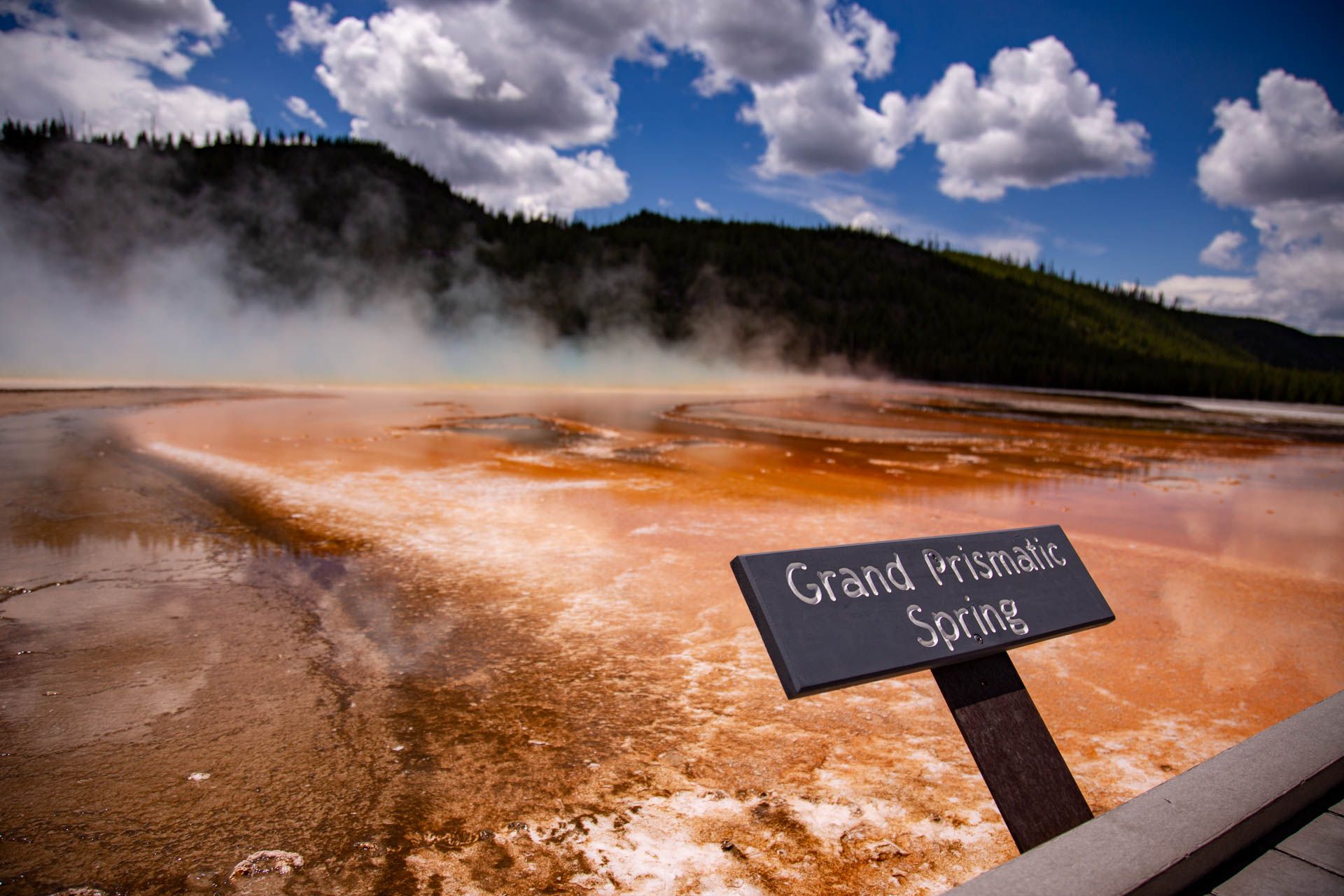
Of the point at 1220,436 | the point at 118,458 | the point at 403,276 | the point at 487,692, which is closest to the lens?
the point at 487,692

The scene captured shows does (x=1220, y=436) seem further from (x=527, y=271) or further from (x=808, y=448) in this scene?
(x=527, y=271)

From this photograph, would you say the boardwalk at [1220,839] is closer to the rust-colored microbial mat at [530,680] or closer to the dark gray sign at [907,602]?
the dark gray sign at [907,602]

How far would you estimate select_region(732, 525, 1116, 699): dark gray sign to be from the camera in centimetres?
160

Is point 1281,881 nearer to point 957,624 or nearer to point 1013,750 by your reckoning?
point 1013,750

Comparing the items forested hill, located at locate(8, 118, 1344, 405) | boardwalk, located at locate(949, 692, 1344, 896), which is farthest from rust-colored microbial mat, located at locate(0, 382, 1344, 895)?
forested hill, located at locate(8, 118, 1344, 405)

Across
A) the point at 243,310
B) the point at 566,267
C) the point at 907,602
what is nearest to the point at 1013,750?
the point at 907,602

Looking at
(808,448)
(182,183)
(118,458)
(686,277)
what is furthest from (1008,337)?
(182,183)

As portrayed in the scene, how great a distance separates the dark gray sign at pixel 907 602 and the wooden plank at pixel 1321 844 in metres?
0.60

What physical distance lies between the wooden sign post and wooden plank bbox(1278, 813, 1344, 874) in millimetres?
426

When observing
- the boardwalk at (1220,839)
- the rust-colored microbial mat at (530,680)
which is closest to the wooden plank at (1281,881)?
the boardwalk at (1220,839)

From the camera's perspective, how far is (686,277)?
7269cm

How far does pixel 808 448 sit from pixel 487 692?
9147 mm

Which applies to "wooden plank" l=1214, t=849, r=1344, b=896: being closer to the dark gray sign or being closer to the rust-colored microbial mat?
the dark gray sign

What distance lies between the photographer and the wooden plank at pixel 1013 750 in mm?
1847
